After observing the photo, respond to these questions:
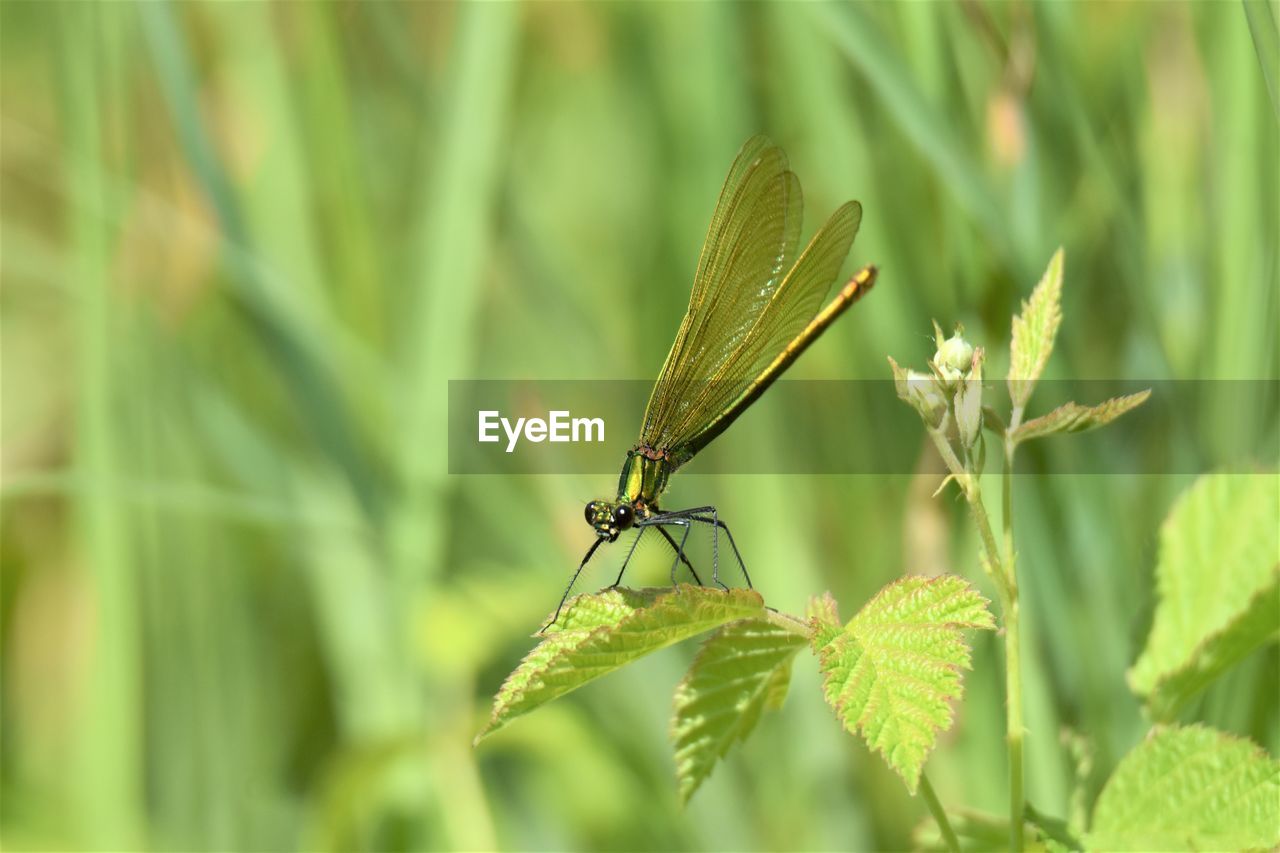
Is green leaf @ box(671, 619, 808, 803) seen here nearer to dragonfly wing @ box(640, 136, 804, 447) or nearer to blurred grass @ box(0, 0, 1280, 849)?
dragonfly wing @ box(640, 136, 804, 447)

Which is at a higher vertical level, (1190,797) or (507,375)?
(507,375)

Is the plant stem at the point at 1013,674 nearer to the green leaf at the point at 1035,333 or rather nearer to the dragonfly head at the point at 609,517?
the green leaf at the point at 1035,333

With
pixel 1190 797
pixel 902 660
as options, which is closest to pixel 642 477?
pixel 902 660

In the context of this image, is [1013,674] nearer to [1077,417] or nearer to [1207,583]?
[1077,417]

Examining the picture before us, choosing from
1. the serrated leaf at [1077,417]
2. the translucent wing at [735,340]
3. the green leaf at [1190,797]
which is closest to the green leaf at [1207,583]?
the green leaf at [1190,797]

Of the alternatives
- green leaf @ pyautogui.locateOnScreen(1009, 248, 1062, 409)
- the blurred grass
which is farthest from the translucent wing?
green leaf @ pyautogui.locateOnScreen(1009, 248, 1062, 409)

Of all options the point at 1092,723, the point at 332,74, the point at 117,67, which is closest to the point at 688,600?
the point at 1092,723
